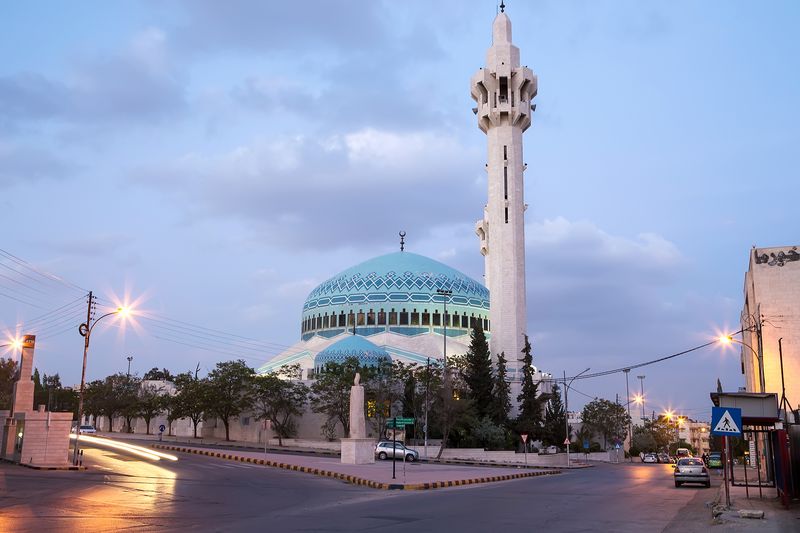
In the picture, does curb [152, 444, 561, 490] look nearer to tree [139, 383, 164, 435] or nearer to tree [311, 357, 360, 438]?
tree [311, 357, 360, 438]

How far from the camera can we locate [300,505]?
16516 millimetres

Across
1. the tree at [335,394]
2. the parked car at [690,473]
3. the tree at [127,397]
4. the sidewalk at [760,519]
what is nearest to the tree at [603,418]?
the tree at [335,394]

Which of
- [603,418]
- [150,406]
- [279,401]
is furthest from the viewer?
[603,418]

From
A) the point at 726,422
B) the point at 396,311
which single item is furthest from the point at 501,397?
the point at 726,422

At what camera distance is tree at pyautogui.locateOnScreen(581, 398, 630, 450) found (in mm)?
75375

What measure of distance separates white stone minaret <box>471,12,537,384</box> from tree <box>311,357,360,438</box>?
12.5 m

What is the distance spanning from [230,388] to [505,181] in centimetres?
2591

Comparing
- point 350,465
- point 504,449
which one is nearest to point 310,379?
point 504,449

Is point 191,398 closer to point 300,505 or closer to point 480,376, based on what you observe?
point 480,376

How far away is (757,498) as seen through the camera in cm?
2025

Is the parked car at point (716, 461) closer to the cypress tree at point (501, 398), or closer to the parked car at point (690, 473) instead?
the cypress tree at point (501, 398)

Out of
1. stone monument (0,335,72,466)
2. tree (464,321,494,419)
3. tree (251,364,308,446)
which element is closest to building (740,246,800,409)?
tree (464,321,494,419)

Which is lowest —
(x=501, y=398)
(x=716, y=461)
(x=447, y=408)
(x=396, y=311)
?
(x=716, y=461)

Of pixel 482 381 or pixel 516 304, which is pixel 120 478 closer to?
pixel 482 381
